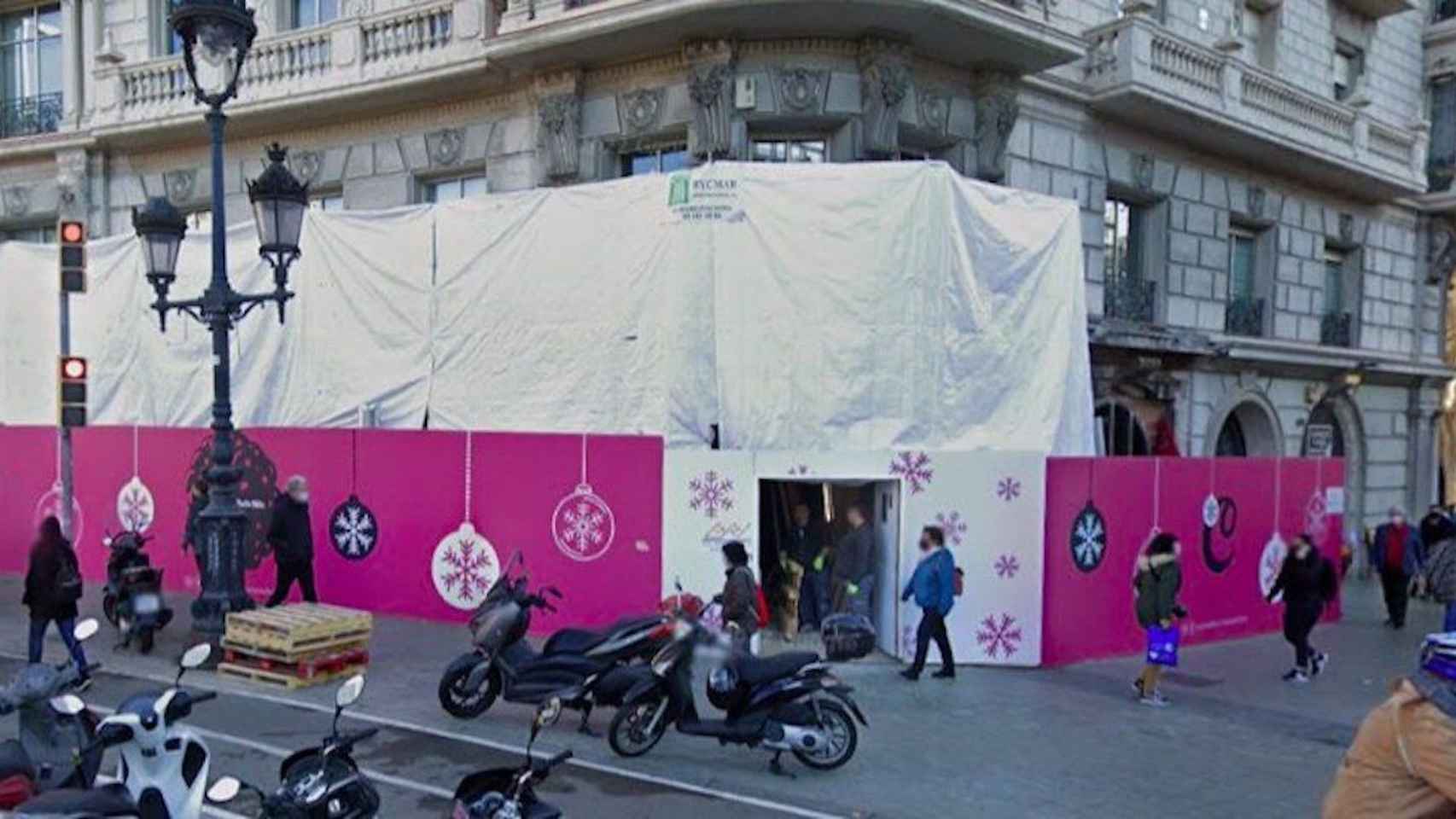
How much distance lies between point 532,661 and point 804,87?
7612mm

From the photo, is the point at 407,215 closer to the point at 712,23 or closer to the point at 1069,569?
the point at 712,23

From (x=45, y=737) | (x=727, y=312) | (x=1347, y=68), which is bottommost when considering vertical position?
(x=45, y=737)

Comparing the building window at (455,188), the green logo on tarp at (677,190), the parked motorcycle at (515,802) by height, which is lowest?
the parked motorcycle at (515,802)

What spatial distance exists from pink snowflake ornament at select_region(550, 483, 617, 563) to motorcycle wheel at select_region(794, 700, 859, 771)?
14.0 ft

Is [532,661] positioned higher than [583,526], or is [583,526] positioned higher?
[583,526]

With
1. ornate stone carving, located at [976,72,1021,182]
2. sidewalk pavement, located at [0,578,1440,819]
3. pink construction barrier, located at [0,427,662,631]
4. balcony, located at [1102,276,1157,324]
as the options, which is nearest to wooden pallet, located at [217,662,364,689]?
sidewalk pavement, located at [0,578,1440,819]

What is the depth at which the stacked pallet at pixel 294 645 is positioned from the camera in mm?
8891

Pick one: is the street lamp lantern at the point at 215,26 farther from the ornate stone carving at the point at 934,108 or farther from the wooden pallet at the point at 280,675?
the ornate stone carving at the point at 934,108

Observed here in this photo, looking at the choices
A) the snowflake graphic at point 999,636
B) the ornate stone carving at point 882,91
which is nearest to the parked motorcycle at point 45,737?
the snowflake graphic at point 999,636

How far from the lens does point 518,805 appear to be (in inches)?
183

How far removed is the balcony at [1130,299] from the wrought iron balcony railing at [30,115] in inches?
759

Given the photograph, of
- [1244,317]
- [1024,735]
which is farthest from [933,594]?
[1244,317]

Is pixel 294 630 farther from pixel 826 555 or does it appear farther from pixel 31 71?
pixel 31 71

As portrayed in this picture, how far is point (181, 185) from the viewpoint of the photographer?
58.0 ft
